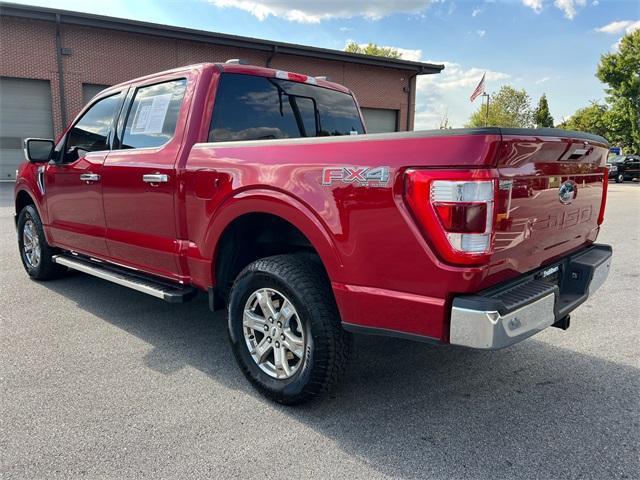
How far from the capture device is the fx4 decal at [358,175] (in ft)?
7.75

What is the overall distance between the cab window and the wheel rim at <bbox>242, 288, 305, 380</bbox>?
2175 millimetres

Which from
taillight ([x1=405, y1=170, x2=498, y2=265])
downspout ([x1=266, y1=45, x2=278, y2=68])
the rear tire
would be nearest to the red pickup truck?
taillight ([x1=405, y1=170, x2=498, y2=265])

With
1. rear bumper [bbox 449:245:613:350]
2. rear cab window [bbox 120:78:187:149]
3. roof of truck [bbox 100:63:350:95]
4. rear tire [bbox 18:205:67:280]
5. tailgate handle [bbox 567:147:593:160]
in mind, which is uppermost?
roof of truck [bbox 100:63:350:95]

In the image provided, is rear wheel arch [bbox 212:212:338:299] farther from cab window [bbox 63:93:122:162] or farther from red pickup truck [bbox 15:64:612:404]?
cab window [bbox 63:93:122:162]

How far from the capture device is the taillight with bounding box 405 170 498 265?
2.16 m

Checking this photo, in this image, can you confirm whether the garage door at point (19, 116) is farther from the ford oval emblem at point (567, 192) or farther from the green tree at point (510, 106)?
the green tree at point (510, 106)

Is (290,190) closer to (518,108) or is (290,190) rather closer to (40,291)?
(40,291)

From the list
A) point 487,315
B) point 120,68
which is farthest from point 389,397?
point 120,68

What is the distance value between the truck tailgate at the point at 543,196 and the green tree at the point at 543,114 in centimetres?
6877

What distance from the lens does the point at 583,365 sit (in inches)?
140

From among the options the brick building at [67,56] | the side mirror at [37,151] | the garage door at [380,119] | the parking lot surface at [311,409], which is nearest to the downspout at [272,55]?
the brick building at [67,56]

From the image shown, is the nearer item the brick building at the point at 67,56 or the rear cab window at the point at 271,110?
the rear cab window at the point at 271,110

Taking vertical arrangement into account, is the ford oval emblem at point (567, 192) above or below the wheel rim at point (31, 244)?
above

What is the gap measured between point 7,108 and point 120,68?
424 centimetres
